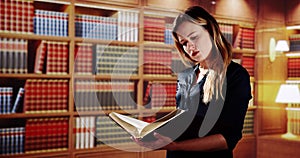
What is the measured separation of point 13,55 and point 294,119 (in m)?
3.16

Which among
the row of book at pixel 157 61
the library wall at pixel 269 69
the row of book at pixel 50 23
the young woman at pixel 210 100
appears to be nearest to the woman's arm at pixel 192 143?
the young woman at pixel 210 100

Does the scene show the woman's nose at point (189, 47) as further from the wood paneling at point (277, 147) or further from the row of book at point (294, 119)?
the row of book at point (294, 119)

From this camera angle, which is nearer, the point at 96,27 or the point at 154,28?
the point at 96,27

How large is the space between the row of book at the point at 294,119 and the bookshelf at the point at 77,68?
1691mm

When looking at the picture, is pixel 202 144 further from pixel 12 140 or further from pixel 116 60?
pixel 116 60

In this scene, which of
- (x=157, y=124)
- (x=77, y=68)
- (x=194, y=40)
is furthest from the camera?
(x=77, y=68)

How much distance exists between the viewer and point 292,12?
15.7 feet

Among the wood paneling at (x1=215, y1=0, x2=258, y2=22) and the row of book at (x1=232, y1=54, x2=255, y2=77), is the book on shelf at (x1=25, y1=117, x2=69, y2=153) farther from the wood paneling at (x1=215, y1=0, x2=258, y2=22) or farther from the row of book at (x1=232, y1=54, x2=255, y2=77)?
the row of book at (x1=232, y1=54, x2=255, y2=77)

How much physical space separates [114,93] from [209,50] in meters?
2.34

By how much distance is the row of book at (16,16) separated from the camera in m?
3.09

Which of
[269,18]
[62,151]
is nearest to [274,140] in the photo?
[269,18]

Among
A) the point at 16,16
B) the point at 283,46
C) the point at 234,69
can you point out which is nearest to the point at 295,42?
the point at 283,46

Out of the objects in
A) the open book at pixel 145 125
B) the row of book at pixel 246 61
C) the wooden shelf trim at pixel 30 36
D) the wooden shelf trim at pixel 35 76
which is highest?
the wooden shelf trim at pixel 30 36

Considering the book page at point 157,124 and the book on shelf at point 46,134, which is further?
the book on shelf at point 46,134
